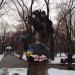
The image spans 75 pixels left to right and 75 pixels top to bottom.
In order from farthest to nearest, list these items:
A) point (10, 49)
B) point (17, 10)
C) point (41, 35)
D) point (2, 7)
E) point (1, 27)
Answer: point (10, 49) → point (1, 27) → point (17, 10) → point (2, 7) → point (41, 35)

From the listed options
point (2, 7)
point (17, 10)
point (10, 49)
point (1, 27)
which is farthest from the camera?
point (10, 49)

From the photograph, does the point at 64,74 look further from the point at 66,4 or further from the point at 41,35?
the point at 66,4

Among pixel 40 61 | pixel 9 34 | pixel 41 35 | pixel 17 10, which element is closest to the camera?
pixel 40 61

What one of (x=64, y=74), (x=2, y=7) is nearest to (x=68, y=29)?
(x=2, y=7)

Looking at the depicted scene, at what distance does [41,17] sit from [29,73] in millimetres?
3727

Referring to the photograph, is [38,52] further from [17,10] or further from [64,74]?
[17,10]

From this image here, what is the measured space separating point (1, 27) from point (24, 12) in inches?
1732

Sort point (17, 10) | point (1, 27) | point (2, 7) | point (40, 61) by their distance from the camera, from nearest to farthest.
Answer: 1. point (40, 61)
2. point (2, 7)
3. point (17, 10)
4. point (1, 27)

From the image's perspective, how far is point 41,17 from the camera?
63.7ft

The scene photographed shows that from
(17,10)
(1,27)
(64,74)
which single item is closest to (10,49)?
(1,27)

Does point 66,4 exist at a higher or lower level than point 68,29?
higher

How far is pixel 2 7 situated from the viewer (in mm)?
42500

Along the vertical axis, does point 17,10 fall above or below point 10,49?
above

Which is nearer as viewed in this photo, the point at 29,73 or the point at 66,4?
the point at 29,73
